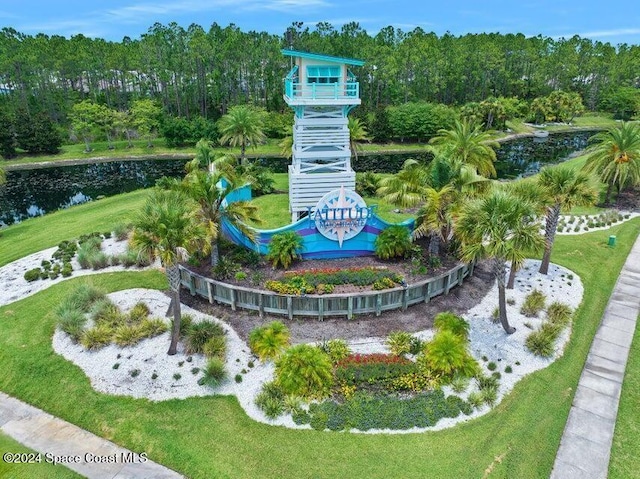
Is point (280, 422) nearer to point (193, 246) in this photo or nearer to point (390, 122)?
point (193, 246)

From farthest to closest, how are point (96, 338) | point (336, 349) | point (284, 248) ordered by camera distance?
point (284, 248), point (96, 338), point (336, 349)

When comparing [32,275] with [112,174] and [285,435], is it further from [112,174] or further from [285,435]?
[112,174]

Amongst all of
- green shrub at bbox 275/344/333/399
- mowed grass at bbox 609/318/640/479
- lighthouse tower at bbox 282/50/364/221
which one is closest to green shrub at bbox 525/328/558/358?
mowed grass at bbox 609/318/640/479

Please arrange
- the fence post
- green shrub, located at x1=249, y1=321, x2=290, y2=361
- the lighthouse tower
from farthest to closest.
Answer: the lighthouse tower
the fence post
green shrub, located at x1=249, y1=321, x2=290, y2=361

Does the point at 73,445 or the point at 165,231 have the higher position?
the point at 165,231

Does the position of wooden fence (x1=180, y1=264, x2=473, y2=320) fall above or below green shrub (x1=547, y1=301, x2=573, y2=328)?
above

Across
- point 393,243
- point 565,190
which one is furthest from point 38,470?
point 565,190

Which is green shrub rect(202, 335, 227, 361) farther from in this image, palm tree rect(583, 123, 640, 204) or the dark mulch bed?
palm tree rect(583, 123, 640, 204)
